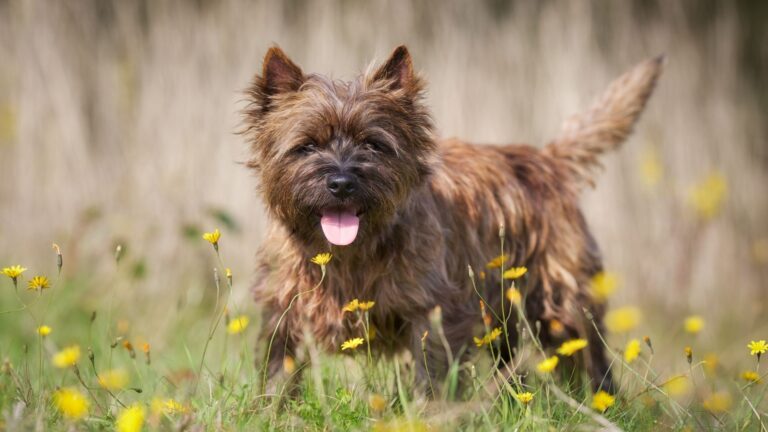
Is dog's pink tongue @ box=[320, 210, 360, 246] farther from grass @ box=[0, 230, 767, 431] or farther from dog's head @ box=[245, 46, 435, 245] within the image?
grass @ box=[0, 230, 767, 431]

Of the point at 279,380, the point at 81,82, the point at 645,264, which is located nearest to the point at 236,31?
the point at 81,82

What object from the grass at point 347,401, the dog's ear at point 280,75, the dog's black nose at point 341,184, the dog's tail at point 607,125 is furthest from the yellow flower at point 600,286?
the dog's ear at point 280,75

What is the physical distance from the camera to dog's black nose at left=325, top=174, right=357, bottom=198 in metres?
3.86

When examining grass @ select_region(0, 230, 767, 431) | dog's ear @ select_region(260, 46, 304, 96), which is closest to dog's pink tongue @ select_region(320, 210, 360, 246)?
grass @ select_region(0, 230, 767, 431)

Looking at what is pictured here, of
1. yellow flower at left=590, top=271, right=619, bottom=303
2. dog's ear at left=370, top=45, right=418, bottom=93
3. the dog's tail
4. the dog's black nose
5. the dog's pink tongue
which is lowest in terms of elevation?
yellow flower at left=590, top=271, right=619, bottom=303

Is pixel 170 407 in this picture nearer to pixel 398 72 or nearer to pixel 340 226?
pixel 340 226

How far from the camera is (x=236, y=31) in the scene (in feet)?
24.7

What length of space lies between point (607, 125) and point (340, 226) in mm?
1997

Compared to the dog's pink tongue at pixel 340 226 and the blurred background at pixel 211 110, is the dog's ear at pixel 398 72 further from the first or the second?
the blurred background at pixel 211 110

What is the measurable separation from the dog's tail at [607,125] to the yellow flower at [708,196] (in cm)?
315

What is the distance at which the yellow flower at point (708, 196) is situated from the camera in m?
8.22

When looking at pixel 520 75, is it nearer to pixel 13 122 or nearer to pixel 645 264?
pixel 645 264

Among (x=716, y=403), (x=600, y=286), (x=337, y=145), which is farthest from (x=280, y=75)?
(x=716, y=403)

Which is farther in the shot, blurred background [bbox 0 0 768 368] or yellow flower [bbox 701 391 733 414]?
blurred background [bbox 0 0 768 368]
